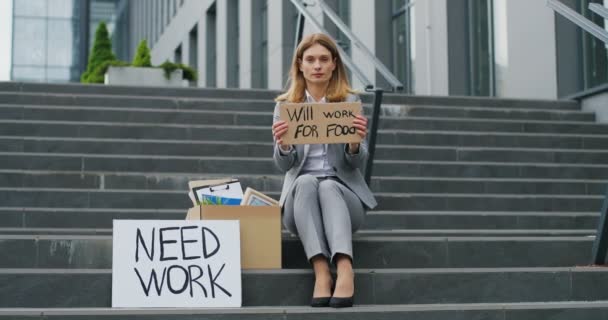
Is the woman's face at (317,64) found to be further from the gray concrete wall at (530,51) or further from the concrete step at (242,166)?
the gray concrete wall at (530,51)

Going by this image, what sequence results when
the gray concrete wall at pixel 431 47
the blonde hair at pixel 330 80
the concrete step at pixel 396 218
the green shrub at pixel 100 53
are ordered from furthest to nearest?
the green shrub at pixel 100 53 → the gray concrete wall at pixel 431 47 → the concrete step at pixel 396 218 → the blonde hair at pixel 330 80

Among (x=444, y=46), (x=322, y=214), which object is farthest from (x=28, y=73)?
(x=322, y=214)

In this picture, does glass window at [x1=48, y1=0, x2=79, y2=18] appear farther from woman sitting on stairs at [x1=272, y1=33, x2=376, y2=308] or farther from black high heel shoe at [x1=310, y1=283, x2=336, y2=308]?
black high heel shoe at [x1=310, y1=283, x2=336, y2=308]

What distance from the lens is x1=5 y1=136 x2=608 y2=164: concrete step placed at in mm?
7359

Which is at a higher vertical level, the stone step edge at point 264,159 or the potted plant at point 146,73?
the potted plant at point 146,73

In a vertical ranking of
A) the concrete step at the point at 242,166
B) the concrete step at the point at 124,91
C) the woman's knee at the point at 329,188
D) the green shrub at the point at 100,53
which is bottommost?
the woman's knee at the point at 329,188

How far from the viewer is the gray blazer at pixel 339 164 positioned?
14.8 feet

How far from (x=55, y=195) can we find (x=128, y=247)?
2486 millimetres

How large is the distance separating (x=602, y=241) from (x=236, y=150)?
3.60 metres

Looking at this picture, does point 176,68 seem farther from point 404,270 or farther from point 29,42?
point 29,42

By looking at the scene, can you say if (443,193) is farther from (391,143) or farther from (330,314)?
(330,314)

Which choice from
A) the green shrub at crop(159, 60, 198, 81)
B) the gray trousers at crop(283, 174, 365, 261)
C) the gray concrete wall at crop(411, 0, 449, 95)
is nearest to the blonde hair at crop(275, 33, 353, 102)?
the gray trousers at crop(283, 174, 365, 261)

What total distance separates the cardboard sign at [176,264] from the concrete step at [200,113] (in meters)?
4.10

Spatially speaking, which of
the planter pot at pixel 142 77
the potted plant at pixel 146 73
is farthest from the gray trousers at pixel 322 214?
the potted plant at pixel 146 73
